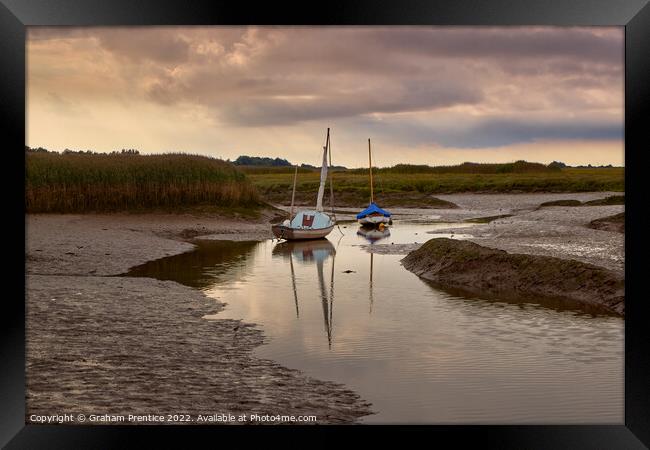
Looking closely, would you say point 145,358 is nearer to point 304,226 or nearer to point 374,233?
point 304,226

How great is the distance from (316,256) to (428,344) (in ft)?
65.8

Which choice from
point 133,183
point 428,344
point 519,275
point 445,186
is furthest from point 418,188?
point 428,344

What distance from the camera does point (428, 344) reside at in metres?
15.1

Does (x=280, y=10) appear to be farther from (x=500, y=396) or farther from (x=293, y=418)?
(x=500, y=396)

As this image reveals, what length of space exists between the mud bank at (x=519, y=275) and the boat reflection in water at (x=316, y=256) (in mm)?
4172

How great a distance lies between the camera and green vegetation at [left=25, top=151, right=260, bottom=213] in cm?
4822

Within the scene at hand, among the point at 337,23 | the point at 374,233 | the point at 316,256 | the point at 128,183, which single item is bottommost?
the point at 316,256

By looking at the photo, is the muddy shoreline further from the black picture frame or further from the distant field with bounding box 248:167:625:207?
the distant field with bounding box 248:167:625:207

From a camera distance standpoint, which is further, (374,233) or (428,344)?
(374,233)

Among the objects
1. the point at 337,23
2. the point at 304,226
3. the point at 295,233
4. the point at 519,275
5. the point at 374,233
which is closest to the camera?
the point at 337,23

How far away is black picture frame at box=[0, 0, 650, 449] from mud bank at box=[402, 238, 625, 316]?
1145 cm

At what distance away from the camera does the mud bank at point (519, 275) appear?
19781 mm

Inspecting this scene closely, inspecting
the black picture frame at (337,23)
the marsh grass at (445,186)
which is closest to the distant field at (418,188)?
the marsh grass at (445,186)

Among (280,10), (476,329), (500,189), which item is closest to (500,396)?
(476,329)
